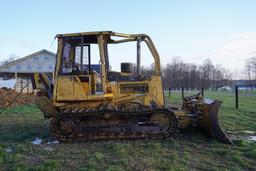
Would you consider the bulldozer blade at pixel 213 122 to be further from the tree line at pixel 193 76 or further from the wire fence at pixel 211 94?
the tree line at pixel 193 76

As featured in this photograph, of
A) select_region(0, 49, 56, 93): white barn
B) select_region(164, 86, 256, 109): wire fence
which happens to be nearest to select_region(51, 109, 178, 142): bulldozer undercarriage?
select_region(164, 86, 256, 109): wire fence

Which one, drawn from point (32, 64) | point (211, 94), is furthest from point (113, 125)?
point (211, 94)

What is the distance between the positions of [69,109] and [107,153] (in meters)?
1.96

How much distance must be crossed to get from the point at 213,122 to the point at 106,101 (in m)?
2.83

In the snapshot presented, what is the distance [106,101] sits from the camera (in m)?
8.72

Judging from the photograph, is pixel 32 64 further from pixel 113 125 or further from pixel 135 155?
pixel 135 155


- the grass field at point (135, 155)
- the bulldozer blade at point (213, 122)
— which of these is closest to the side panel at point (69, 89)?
the grass field at point (135, 155)

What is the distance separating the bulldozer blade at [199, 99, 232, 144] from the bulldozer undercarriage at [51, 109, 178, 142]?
860mm

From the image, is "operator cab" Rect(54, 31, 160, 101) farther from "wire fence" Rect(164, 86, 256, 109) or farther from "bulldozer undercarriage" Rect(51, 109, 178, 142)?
"wire fence" Rect(164, 86, 256, 109)

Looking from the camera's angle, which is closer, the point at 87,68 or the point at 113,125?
the point at 113,125

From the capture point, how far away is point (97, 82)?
8.62 meters

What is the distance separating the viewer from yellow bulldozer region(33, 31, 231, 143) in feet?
27.5

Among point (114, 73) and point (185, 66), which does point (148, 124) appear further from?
point (185, 66)

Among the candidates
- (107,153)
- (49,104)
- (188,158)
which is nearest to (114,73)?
(49,104)
